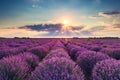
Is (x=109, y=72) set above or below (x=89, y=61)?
above

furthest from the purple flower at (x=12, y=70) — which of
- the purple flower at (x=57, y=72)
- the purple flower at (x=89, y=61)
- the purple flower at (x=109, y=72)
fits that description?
the purple flower at (x=89, y=61)

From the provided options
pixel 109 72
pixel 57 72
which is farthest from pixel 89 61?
pixel 57 72

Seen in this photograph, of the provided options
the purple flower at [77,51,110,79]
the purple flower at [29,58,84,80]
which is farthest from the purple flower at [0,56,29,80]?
the purple flower at [77,51,110,79]

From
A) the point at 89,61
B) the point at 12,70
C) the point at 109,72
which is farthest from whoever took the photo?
the point at 89,61

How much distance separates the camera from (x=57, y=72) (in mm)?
5203

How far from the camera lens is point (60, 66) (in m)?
5.70

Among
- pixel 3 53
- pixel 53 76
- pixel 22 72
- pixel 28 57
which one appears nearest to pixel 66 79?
pixel 53 76

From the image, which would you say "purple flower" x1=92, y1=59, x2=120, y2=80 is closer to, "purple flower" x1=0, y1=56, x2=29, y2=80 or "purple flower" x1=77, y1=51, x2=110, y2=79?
"purple flower" x1=0, y1=56, x2=29, y2=80

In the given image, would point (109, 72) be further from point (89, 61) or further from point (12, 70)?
point (89, 61)

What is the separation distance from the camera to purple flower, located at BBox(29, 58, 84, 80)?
195 inches

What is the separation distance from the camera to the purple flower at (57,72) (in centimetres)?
495

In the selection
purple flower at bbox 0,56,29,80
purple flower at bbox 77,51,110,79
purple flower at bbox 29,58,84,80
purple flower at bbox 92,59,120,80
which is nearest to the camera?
purple flower at bbox 29,58,84,80

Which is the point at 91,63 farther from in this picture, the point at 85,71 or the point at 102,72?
the point at 102,72

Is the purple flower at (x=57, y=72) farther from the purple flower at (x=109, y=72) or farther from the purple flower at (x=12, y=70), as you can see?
the purple flower at (x=12, y=70)
